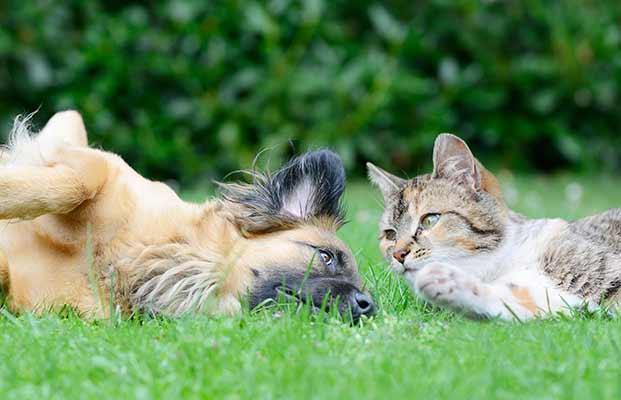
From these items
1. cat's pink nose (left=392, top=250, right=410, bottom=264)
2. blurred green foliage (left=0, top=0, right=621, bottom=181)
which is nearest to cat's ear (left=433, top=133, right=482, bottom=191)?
cat's pink nose (left=392, top=250, right=410, bottom=264)

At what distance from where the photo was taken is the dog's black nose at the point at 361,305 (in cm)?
391

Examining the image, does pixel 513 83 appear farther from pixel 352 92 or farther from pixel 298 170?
pixel 298 170

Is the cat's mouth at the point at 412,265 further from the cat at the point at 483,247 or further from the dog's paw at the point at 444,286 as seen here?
the dog's paw at the point at 444,286

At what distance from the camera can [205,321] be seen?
363cm

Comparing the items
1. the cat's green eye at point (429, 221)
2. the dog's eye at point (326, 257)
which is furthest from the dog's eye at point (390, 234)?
the dog's eye at point (326, 257)

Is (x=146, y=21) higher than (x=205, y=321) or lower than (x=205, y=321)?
higher

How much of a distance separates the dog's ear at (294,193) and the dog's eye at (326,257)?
32 centimetres

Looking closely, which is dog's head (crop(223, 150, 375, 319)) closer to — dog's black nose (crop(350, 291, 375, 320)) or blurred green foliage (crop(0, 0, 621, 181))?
dog's black nose (crop(350, 291, 375, 320))

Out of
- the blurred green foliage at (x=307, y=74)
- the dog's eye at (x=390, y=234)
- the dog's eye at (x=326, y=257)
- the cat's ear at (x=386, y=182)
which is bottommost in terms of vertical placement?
the dog's eye at (x=326, y=257)

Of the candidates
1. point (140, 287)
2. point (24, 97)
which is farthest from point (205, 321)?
point (24, 97)

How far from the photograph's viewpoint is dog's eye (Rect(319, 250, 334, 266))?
4328 mm

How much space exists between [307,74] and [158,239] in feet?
22.5

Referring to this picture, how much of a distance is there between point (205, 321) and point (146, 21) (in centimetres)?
814

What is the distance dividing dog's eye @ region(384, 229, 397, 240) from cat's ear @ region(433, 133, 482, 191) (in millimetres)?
408
